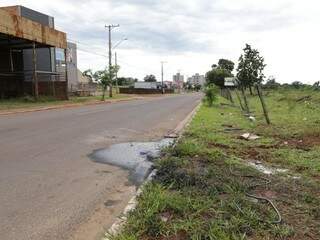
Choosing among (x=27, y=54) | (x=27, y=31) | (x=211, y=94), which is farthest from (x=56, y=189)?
(x=27, y=54)

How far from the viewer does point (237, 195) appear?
18.8ft

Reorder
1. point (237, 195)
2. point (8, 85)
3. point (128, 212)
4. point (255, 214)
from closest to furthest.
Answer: point (255, 214) < point (128, 212) < point (237, 195) < point (8, 85)

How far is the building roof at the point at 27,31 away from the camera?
102 feet

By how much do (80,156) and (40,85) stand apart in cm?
3415

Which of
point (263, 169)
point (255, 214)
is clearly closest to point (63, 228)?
point (255, 214)

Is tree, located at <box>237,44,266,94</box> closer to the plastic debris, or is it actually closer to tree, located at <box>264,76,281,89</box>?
tree, located at <box>264,76,281,89</box>

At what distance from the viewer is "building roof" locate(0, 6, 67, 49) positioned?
102 ft

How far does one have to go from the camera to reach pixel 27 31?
34469mm

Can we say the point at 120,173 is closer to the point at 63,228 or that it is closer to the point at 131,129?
the point at 63,228

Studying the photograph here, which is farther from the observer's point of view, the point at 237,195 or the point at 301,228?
the point at 237,195

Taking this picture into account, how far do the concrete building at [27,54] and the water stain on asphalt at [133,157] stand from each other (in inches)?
900

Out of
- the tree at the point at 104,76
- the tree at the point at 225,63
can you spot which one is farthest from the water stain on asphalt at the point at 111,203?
the tree at the point at 225,63

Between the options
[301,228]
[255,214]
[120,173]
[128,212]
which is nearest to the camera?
[301,228]

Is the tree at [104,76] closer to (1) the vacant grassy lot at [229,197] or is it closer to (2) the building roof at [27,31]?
(2) the building roof at [27,31]
